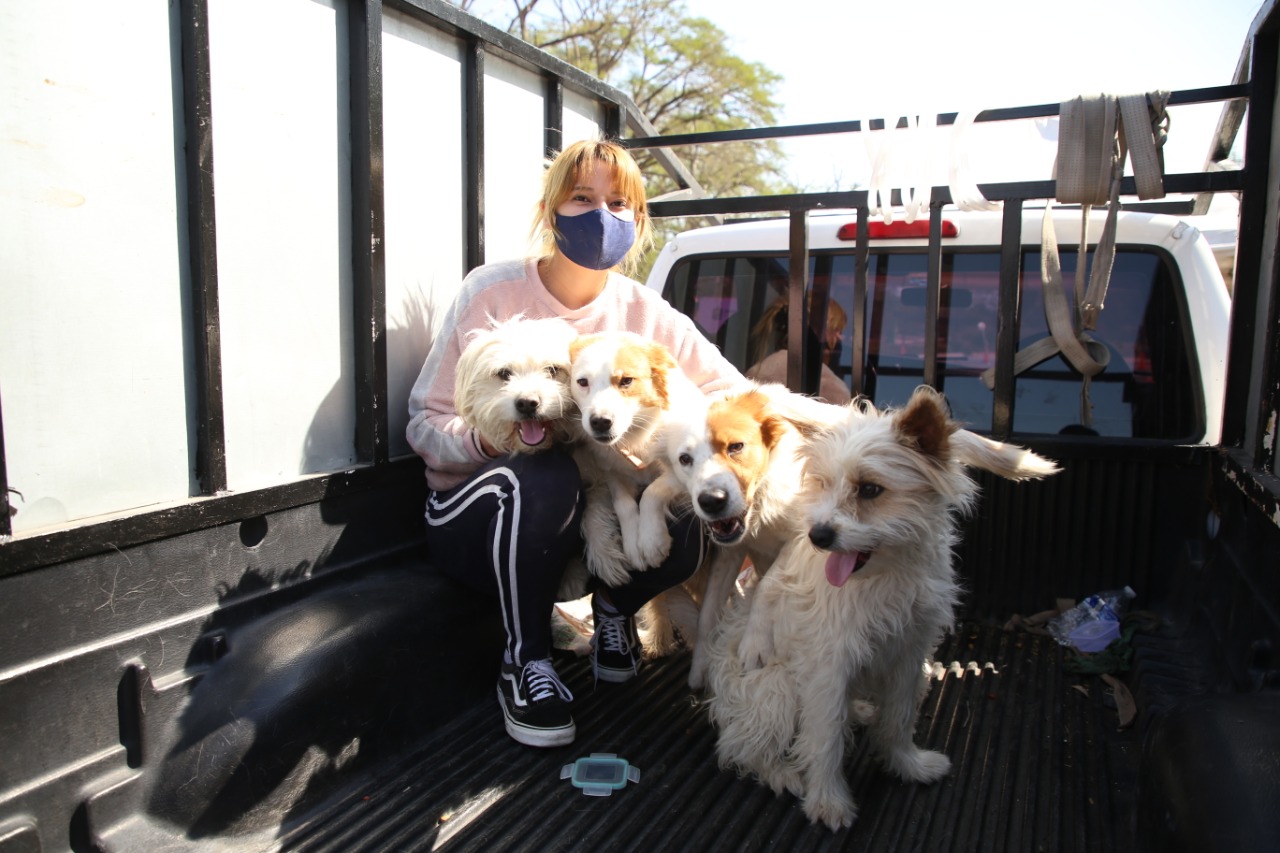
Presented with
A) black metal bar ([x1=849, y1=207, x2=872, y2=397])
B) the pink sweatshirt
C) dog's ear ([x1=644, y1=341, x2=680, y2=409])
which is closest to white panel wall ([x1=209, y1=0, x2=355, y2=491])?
the pink sweatshirt

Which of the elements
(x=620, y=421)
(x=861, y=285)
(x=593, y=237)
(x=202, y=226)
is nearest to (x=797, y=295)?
Answer: (x=861, y=285)

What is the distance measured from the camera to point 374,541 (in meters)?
2.91

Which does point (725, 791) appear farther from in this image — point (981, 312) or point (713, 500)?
point (981, 312)

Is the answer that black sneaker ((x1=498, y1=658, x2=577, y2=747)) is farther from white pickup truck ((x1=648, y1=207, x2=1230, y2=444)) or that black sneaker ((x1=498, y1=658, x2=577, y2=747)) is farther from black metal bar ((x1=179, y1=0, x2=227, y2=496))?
white pickup truck ((x1=648, y1=207, x2=1230, y2=444))

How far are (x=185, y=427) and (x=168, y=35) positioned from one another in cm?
100

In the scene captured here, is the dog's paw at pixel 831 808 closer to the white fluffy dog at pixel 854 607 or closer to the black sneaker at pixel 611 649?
the white fluffy dog at pixel 854 607

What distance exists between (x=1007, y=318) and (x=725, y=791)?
2.00 metres

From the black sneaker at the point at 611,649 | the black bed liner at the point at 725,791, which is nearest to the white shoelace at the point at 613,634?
the black sneaker at the point at 611,649

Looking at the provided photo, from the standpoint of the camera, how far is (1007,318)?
3.21 meters

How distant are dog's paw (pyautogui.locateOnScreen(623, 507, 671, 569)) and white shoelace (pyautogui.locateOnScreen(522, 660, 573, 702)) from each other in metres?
0.43

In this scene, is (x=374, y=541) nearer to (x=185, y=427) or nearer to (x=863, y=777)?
(x=185, y=427)

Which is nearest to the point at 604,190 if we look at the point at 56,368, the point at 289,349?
the point at 289,349

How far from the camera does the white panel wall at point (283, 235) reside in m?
2.38

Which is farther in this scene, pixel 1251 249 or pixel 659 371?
pixel 1251 249
